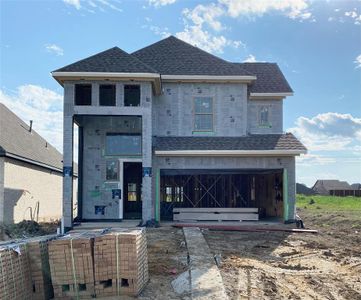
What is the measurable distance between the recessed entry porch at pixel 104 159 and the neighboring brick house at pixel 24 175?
3155 mm

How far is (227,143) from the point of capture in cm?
1967

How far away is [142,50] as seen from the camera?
2245 cm

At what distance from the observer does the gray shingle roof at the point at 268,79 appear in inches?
853

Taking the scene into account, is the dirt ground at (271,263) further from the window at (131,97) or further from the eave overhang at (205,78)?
the eave overhang at (205,78)

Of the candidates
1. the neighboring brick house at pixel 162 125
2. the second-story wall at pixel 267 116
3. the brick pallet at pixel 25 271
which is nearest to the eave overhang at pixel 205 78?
the neighboring brick house at pixel 162 125

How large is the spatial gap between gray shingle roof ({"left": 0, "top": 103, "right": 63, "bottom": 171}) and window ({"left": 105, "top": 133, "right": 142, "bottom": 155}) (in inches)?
179

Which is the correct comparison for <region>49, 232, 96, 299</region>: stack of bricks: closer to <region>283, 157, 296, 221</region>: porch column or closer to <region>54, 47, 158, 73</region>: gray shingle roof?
<region>54, 47, 158, 73</region>: gray shingle roof

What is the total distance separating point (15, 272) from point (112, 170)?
13.2 meters

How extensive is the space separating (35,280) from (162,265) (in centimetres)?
360

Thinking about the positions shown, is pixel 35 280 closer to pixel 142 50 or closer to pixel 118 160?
pixel 118 160

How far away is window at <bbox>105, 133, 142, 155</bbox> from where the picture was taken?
67.3 feet

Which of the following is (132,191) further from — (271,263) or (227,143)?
(271,263)

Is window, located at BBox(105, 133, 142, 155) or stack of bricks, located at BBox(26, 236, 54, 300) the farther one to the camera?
window, located at BBox(105, 133, 142, 155)

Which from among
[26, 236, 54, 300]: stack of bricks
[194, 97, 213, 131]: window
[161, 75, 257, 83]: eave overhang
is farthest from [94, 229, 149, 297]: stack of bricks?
[161, 75, 257, 83]: eave overhang
